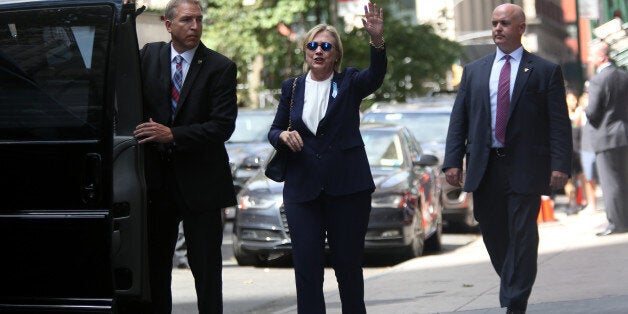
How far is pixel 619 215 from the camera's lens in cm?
1427

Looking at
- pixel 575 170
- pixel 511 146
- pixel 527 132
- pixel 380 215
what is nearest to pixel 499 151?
pixel 511 146

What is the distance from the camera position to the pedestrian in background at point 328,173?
7008mm

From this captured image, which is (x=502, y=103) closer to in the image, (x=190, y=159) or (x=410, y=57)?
(x=190, y=159)

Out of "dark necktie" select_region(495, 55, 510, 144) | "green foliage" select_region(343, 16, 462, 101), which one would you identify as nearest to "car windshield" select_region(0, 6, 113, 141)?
"dark necktie" select_region(495, 55, 510, 144)

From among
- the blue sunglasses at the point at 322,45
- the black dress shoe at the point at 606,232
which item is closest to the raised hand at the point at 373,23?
the blue sunglasses at the point at 322,45

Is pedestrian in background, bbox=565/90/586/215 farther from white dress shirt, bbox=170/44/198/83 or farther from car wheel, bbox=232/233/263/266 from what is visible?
white dress shirt, bbox=170/44/198/83

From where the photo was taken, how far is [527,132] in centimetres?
782

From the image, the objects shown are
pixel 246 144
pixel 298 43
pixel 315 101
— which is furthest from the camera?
pixel 298 43

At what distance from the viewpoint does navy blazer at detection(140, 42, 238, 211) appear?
682cm

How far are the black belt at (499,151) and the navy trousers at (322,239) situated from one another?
111 cm

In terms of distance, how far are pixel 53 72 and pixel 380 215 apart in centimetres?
751

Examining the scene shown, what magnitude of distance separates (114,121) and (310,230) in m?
1.24

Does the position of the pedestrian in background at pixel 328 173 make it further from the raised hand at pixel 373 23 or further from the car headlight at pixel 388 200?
the car headlight at pixel 388 200

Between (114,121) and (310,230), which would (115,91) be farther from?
(310,230)
